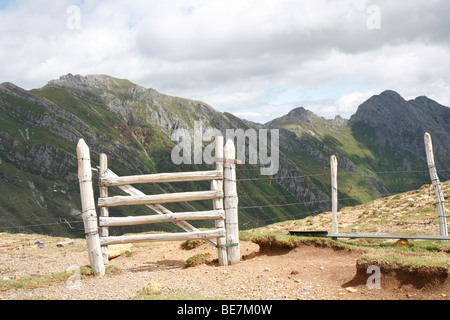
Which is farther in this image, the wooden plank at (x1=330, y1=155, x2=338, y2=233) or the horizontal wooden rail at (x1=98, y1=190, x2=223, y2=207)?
the wooden plank at (x1=330, y1=155, x2=338, y2=233)

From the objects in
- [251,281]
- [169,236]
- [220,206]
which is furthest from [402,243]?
[169,236]

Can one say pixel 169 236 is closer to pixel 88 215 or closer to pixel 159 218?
pixel 159 218

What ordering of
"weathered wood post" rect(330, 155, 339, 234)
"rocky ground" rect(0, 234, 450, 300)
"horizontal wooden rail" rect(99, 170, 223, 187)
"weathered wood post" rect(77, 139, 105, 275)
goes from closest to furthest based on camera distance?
"rocky ground" rect(0, 234, 450, 300) → "weathered wood post" rect(77, 139, 105, 275) → "horizontal wooden rail" rect(99, 170, 223, 187) → "weathered wood post" rect(330, 155, 339, 234)

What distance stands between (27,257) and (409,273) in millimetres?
15078

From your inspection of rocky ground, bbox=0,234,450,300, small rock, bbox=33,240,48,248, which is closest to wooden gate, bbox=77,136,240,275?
rocky ground, bbox=0,234,450,300

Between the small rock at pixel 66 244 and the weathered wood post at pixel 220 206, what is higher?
the weathered wood post at pixel 220 206

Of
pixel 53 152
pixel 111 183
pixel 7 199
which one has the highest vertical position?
pixel 53 152

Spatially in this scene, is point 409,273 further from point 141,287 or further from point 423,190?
point 423,190

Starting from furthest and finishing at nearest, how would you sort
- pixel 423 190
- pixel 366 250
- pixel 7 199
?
pixel 7 199, pixel 423 190, pixel 366 250

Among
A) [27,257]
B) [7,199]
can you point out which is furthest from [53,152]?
[27,257]

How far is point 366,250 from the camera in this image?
35.3 feet

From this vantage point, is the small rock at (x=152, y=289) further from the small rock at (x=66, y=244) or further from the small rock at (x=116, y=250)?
the small rock at (x=66, y=244)

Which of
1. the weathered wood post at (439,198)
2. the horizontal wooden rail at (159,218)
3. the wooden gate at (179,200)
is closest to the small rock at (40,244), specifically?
the wooden gate at (179,200)

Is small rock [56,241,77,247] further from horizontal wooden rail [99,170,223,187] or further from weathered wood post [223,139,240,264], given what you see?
weathered wood post [223,139,240,264]
